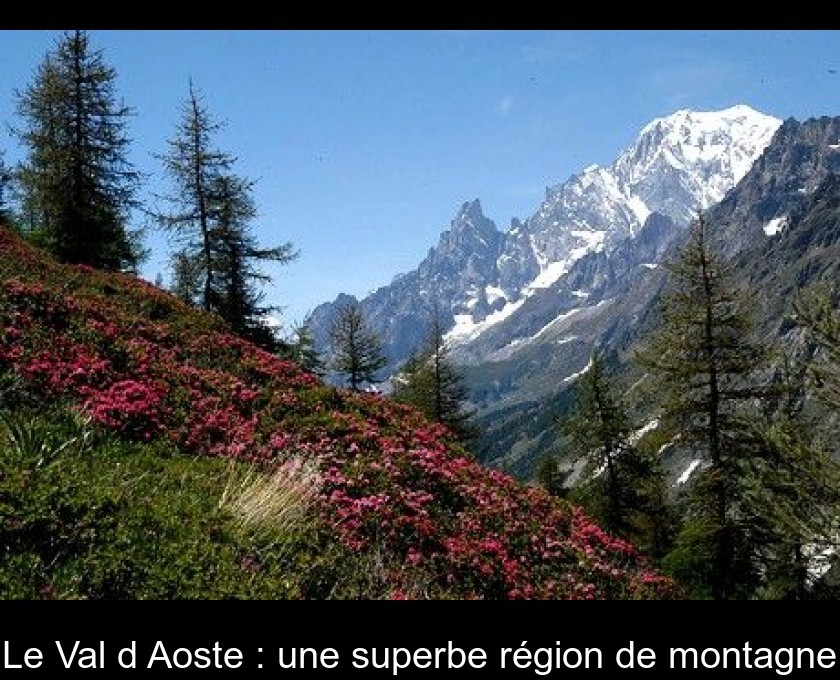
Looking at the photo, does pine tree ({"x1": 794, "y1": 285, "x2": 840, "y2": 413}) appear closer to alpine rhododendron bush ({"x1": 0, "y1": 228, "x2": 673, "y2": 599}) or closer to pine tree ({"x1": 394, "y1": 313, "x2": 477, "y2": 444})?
alpine rhododendron bush ({"x1": 0, "y1": 228, "x2": 673, "y2": 599})

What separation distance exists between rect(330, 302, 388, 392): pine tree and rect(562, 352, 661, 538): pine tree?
16.6m

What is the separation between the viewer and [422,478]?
12914 mm

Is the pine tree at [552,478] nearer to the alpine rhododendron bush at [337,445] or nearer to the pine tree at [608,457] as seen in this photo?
the pine tree at [608,457]

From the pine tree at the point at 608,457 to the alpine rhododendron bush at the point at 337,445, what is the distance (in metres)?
15.1

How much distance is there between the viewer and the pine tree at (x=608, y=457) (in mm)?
30500

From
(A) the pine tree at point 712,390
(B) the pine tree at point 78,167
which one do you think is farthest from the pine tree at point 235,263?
(A) the pine tree at point 712,390

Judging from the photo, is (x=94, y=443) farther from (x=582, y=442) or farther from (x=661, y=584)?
(x=582, y=442)

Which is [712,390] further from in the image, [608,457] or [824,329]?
[824,329]

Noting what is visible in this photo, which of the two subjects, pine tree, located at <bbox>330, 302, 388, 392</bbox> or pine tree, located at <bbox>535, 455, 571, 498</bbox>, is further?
pine tree, located at <bbox>535, 455, 571, 498</bbox>

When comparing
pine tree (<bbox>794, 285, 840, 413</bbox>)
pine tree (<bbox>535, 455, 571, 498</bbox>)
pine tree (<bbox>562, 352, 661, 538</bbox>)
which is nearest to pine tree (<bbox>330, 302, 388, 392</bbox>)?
pine tree (<bbox>535, 455, 571, 498</bbox>)

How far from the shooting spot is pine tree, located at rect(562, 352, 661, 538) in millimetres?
30500

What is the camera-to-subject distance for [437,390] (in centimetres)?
4078

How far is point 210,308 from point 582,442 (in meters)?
19.4
